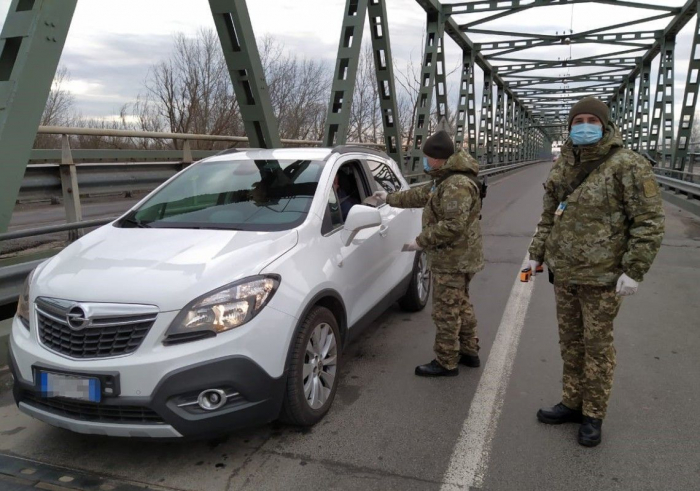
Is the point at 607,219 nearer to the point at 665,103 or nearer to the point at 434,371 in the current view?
the point at 434,371

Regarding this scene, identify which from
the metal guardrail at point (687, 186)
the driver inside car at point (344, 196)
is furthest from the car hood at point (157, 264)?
the metal guardrail at point (687, 186)

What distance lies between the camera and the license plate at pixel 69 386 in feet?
8.61

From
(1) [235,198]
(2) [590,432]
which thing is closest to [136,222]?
(1) [235,198]

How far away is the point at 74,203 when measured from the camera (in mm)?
6219

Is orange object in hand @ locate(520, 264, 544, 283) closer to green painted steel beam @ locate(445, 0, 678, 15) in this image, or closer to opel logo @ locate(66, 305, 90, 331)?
opel logo @ locate(66, 305, 90, 331)

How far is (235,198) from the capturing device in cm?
401

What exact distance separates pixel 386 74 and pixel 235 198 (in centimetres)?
834

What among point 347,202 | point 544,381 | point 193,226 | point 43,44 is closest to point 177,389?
point 193,226

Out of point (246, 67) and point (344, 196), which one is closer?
point (344, 196)

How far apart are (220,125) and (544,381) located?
21.0 metres

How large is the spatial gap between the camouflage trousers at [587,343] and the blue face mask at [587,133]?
2.65 feet

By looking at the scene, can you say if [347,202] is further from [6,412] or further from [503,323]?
[6,412]

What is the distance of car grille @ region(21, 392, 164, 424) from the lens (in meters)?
2.64

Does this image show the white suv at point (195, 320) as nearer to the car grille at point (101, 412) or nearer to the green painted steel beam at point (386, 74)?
the car grille at point (101, 412)
